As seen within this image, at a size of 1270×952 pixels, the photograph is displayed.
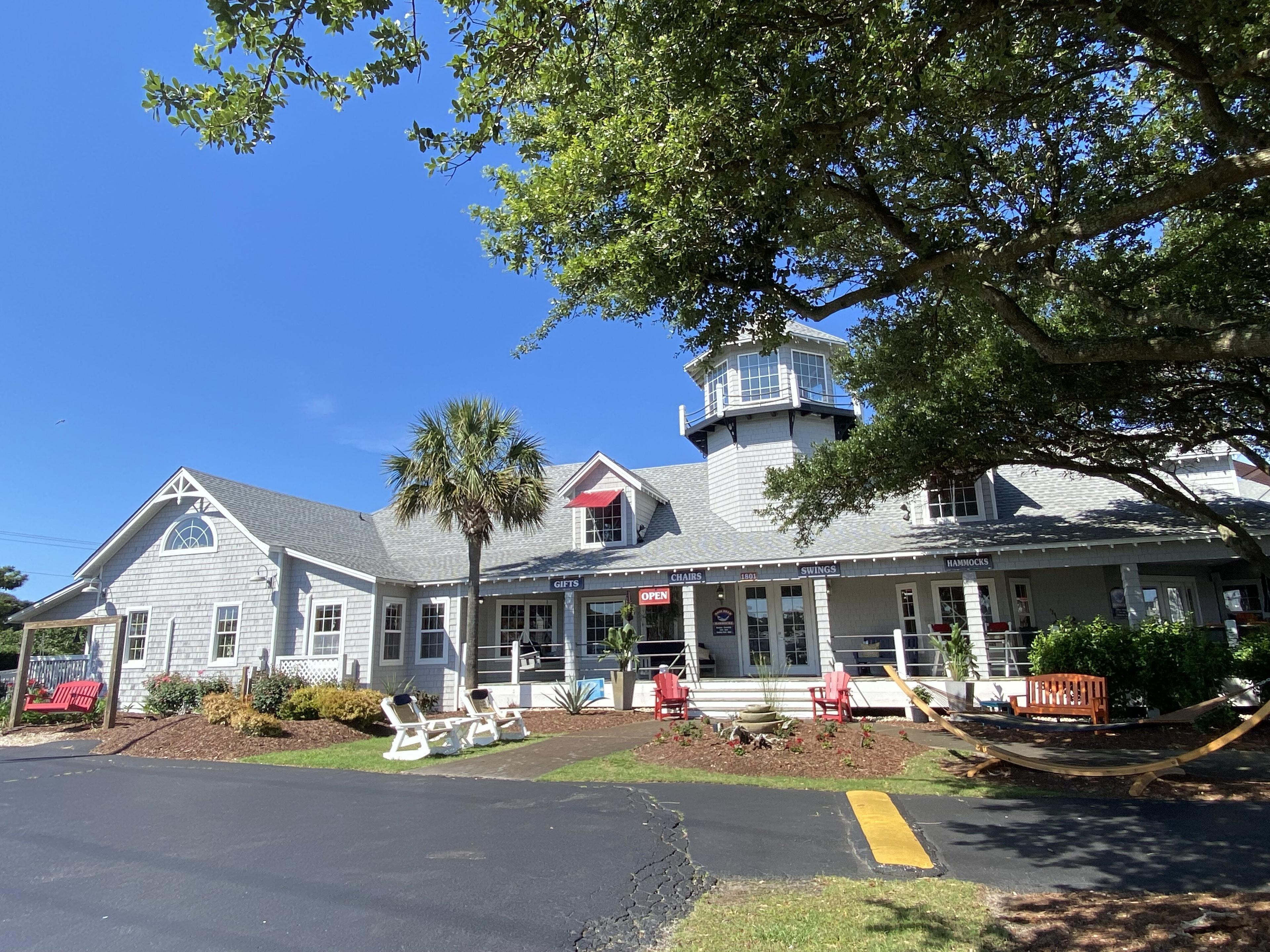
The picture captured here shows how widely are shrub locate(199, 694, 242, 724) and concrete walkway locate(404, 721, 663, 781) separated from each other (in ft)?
18.0

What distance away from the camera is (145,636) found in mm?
21766

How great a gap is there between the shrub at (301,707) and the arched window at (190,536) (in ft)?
23.7

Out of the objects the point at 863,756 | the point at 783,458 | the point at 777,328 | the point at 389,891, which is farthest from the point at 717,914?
the point at 783,458

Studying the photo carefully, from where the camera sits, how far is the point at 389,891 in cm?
579

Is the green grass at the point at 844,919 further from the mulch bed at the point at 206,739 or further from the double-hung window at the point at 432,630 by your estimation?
the double-hung window at the point at 432,630

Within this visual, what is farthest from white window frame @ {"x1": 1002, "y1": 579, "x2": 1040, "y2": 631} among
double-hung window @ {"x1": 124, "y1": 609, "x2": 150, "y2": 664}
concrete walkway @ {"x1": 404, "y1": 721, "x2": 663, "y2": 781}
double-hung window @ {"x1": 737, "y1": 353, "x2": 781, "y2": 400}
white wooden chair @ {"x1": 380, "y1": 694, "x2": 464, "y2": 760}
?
double-hung window @ {"x1": 124, "y1": 609, "x2": 150, "y2": 664}

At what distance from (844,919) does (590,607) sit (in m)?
17.6

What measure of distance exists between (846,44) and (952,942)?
6814 mm

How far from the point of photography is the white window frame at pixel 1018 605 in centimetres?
1886

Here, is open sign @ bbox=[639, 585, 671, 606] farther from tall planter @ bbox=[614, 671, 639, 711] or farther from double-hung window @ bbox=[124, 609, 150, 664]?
double-hung window @ bbox=[124, 609, 150, 664]

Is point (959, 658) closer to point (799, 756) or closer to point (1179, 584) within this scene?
point (799, 756)

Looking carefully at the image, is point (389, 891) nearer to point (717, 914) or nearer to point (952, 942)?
point (717, 914)

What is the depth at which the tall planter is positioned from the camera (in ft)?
Result: 60.6

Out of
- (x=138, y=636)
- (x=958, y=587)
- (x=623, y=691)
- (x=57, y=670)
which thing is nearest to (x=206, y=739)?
(x=623, y=691)
